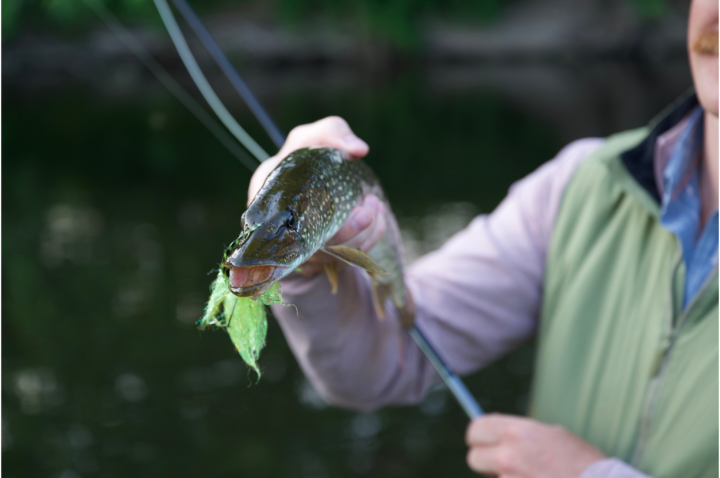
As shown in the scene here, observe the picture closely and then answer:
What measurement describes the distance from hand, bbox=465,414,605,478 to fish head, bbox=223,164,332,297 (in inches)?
23.4

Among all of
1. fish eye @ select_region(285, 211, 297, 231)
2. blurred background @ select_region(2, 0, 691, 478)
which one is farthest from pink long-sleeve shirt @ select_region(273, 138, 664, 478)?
blurred background @ select_region(2, 0, 691, 478)

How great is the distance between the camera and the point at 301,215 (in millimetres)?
816

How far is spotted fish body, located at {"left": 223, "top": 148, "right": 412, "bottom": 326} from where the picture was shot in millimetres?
738

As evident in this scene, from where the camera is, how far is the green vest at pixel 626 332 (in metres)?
1.07

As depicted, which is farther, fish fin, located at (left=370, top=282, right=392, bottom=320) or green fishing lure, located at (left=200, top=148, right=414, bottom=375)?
fish fin, located at (left=370, top=282, right=392, bottom=320)

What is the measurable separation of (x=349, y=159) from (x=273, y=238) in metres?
0.29

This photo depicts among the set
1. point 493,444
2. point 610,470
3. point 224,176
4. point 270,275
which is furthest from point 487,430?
point 224,176

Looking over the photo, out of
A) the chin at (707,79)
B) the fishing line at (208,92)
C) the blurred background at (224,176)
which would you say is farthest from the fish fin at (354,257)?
the blurred background at (224,176)

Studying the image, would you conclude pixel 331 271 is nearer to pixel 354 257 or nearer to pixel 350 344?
pixel 354 257

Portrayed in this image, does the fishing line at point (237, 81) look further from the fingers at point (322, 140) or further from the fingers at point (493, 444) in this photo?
the fingers at point (493, 444)

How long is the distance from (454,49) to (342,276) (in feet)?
65.5

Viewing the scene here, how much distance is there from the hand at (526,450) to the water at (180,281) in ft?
5.38

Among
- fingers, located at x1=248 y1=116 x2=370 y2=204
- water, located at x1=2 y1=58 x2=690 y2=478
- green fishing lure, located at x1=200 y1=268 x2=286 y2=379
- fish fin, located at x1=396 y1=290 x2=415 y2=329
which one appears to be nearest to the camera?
green fishing lure, located at x1=200 y1=268 x2=286 y2=379

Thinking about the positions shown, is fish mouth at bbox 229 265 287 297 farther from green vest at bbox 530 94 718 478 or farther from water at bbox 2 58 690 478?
water at bbox 2 58 690 478
